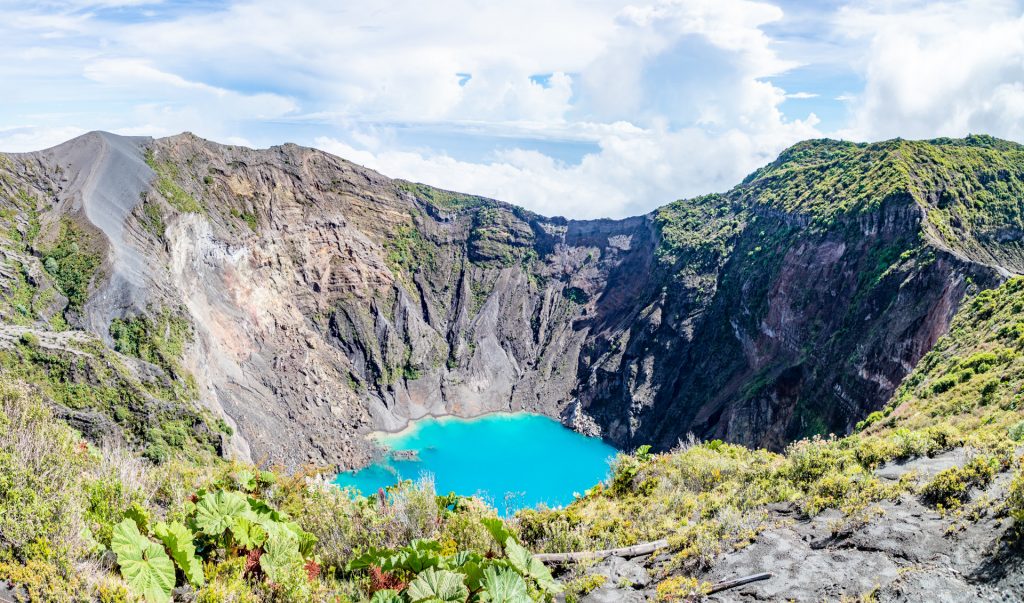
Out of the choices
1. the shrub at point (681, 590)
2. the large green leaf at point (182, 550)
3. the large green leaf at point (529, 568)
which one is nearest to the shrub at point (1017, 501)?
the shrub at point (681, 590)

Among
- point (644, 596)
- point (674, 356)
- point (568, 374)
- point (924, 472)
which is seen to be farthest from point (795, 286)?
point (644, 596)

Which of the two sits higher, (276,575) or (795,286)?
(795,286)

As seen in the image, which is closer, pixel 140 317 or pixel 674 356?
pixel 140 317

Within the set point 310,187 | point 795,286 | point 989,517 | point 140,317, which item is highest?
point 310,187

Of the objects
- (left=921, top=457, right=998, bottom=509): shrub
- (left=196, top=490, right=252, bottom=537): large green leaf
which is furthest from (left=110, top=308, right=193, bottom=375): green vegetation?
(left=921, top=457, right=998, bottom=509): shrub

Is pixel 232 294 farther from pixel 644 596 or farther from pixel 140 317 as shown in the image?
pixel 644 596

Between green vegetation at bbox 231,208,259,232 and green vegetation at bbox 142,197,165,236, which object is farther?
green vegetation at bbox 231,208,259,232

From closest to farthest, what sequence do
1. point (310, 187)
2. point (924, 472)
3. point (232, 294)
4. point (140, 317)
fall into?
point (924, 472) → point (140, 317) → point (232, 294) → point (310, 187)

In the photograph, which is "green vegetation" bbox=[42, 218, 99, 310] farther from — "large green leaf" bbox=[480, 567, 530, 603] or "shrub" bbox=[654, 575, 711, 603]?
"shrub" bbox=[654, 575, 711, 603]
